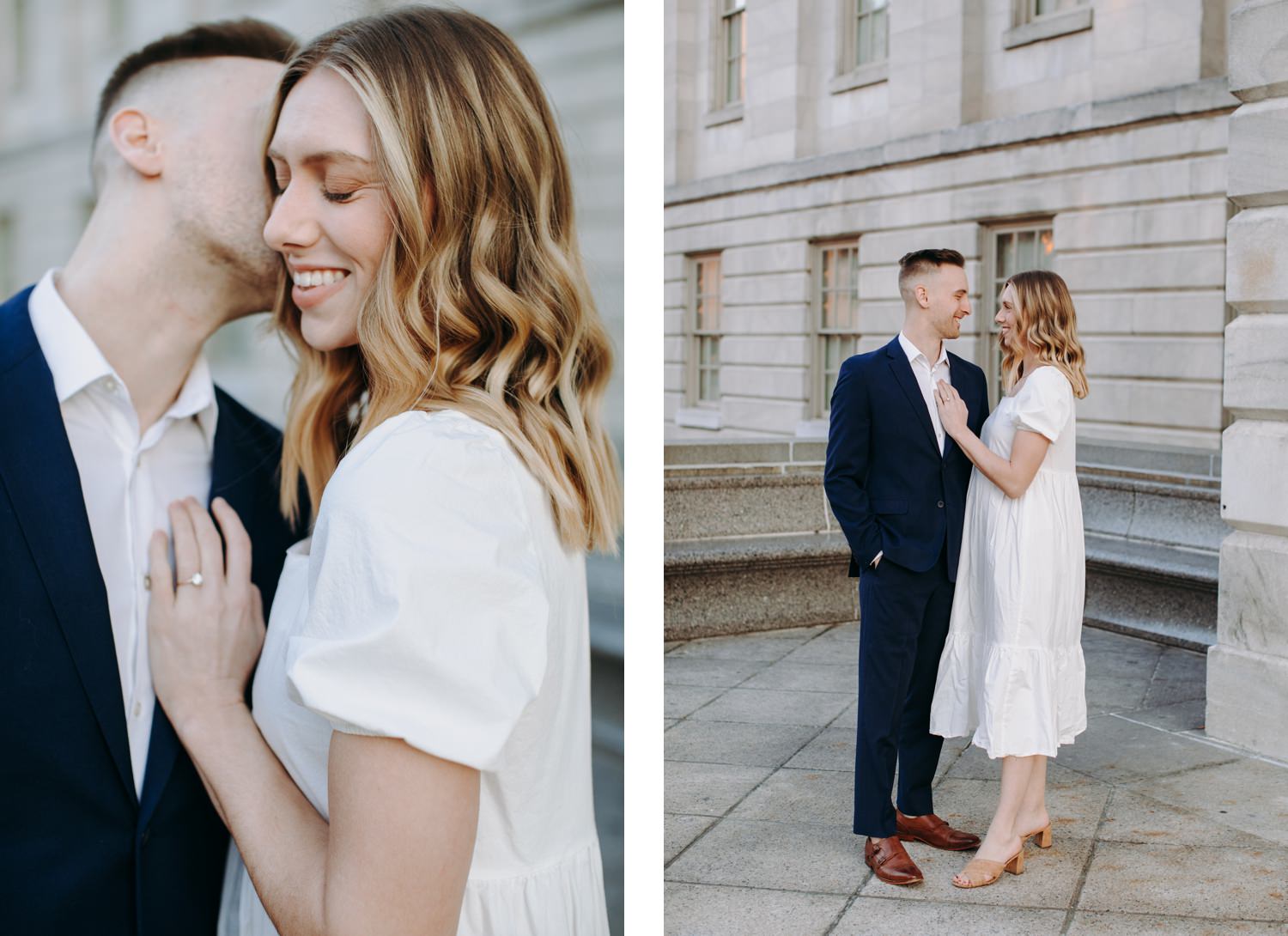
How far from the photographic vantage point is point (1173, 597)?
26.6ft

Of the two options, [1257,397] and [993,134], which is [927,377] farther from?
[993,134]

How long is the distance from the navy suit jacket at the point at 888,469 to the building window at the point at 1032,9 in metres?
11.8

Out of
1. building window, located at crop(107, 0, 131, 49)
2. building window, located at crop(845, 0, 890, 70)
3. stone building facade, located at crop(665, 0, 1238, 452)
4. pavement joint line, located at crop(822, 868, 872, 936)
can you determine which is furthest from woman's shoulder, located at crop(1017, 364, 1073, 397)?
building window, located at crop(845, 0, 890, 70)

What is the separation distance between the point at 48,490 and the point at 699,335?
2021 centimetres

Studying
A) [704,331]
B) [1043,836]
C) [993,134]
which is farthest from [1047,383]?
[704,331]

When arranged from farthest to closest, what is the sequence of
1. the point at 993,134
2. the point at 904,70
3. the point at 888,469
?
the point at 904,70 < the point at 993,134 < the point at 888,469

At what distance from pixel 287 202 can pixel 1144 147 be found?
→ 42.1ft

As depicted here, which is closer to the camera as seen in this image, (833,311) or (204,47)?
(204,47)

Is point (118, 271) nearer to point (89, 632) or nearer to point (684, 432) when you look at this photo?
point (89, 632)

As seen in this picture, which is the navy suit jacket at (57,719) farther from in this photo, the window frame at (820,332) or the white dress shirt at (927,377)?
the window frame at (820,332)

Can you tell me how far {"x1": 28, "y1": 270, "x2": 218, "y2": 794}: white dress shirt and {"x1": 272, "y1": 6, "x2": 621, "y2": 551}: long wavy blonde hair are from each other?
0.14m

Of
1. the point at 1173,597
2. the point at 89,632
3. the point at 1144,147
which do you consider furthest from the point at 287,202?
the point at 1144,147

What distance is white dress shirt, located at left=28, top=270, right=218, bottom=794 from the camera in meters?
1.37

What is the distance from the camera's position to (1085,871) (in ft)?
14.8
